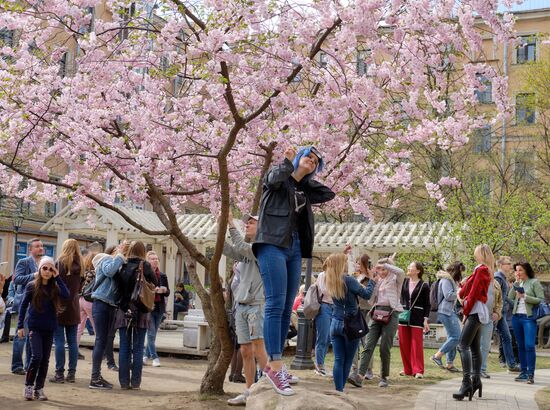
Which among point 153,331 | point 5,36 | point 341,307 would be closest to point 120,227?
point 5,36

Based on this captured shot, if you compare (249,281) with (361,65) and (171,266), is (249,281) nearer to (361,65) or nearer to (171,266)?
(361,65)

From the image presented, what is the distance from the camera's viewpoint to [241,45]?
8836 millimetres

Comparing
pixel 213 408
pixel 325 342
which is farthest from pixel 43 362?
pixel 325 342

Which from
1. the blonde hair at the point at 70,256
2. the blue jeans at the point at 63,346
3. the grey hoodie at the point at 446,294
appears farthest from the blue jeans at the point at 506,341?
the blonde hair at the point at 70,256

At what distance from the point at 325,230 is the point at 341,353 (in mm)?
18430

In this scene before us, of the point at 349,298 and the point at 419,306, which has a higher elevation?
the point at 349,298

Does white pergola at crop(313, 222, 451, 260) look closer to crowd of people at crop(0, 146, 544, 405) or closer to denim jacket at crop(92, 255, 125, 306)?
crowd of people at crop(0, 146, 544, 405)

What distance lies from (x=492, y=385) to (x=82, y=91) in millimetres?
7539

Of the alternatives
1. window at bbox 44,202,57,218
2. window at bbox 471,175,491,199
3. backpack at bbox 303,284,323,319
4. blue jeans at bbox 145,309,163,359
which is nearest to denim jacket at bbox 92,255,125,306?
backpack at bbox 303,284,323,319

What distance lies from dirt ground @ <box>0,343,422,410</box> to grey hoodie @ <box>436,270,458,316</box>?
8.02 feet

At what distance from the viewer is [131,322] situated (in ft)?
34.2

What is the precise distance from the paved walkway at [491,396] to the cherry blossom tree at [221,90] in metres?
2.76

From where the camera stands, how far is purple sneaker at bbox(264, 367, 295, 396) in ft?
21.9

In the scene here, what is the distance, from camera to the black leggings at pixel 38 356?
926cm
